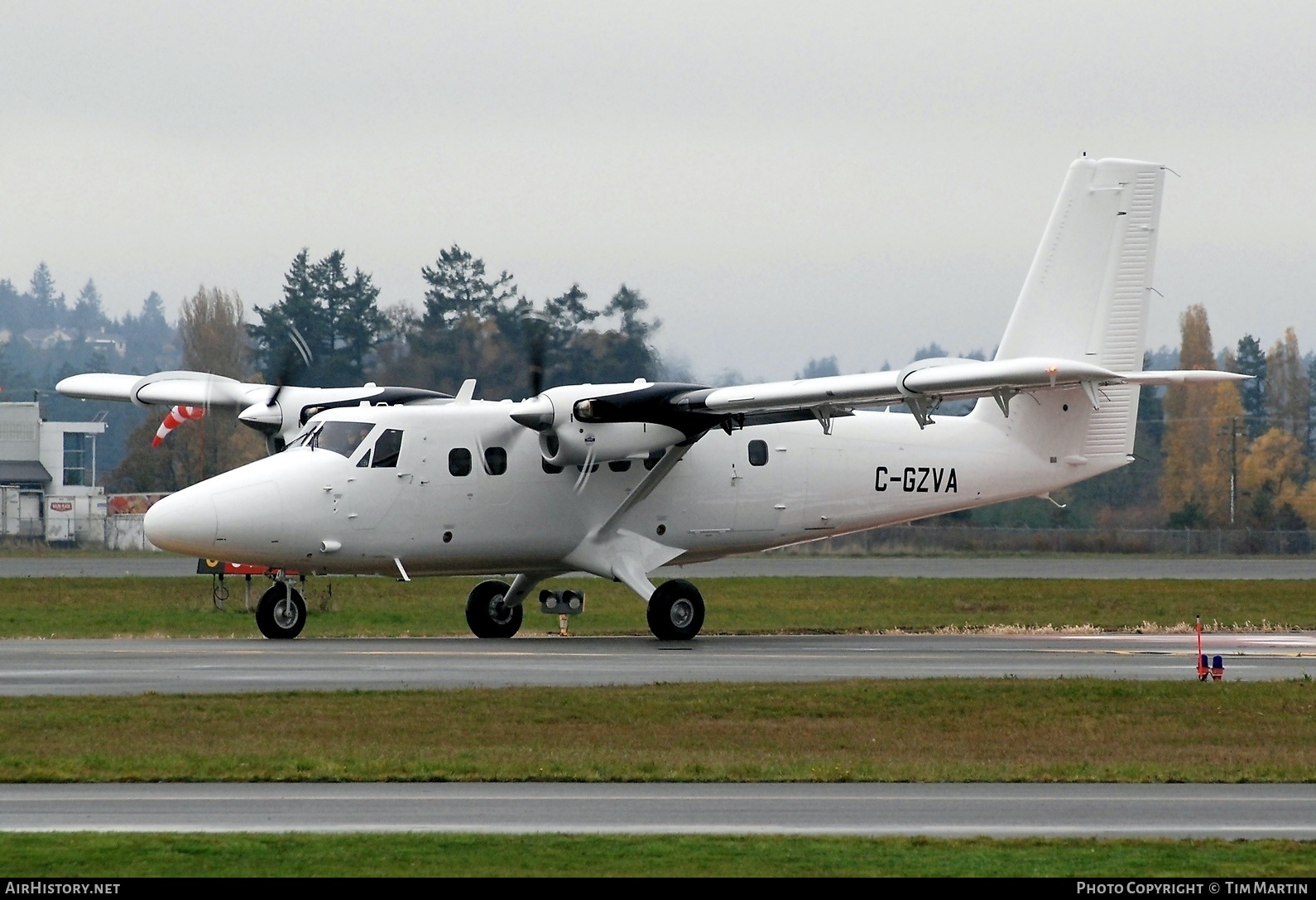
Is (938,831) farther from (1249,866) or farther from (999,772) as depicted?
(999,772)

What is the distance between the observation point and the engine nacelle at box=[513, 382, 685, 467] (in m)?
27.7

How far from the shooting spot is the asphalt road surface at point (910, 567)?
53031 mm

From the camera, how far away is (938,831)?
470 inches

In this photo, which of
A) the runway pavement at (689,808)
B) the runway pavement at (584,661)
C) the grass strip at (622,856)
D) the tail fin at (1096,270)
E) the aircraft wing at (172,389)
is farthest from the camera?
the aircraft wing at (172,389)

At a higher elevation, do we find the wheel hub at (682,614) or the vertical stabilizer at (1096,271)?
the vertical stabilizer at (1096,271)

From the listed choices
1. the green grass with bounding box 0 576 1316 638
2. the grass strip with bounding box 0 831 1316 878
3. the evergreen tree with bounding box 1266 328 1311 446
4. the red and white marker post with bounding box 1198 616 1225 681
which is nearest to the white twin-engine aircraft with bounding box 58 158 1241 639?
the green grass with bounding box 0 576 1316 638

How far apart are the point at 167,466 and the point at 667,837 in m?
72.1

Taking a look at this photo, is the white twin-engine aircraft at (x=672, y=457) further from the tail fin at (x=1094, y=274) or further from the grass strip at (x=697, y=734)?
the grass strip at (x=697, y=734)

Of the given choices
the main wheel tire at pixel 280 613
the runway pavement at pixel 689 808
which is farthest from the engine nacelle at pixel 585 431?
the runway pavement at pixel 689 808

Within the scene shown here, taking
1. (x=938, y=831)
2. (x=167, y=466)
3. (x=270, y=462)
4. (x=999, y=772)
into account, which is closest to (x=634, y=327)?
(x=270, y=462)

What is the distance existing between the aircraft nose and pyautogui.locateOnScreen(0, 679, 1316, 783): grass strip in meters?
6.58

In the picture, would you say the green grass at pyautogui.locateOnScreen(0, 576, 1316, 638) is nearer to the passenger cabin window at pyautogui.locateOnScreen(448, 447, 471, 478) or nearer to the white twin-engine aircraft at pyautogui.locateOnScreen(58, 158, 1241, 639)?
the white twin-engine aircraft at pyautogui.locateOnScreen(58, 158, 1241, 639)

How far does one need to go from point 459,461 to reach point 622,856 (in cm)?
1729

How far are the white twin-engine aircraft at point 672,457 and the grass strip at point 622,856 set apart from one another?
1435 cm
